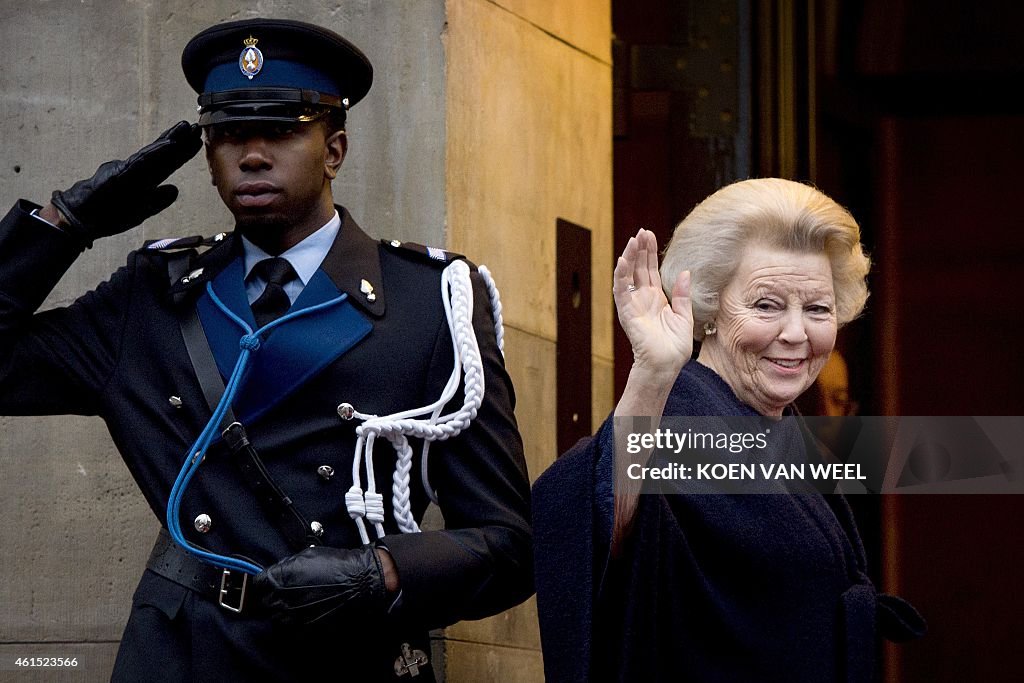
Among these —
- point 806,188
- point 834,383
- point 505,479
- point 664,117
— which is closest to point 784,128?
point 664,117

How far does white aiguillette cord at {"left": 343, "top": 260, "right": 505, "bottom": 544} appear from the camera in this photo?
3.39m

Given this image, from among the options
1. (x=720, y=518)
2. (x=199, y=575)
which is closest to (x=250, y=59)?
(x=199, y=575)

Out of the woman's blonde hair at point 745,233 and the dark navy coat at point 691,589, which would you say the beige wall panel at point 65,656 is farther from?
the woman's blonde hair at point 745,233

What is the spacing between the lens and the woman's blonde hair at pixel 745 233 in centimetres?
354

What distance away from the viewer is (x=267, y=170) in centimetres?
351

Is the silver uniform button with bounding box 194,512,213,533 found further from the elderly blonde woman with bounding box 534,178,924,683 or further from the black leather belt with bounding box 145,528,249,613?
the elderly blonde woman with bounding box 534,178,924,683

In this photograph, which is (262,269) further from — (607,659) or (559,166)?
(559,166)

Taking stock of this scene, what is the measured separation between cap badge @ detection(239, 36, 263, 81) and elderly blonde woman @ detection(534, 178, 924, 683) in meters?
0.90

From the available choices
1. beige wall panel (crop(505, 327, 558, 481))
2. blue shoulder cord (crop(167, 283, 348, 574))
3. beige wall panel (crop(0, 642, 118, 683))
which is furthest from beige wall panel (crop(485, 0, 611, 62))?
beige wall panel (crop(0, 642, 118, 683))

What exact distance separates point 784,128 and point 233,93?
2.46 m

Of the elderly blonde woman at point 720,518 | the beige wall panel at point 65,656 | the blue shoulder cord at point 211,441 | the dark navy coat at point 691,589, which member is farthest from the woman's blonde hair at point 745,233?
the beige wall panel at point 65,656

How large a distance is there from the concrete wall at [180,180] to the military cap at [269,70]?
651 mm

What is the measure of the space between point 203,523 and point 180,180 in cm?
135

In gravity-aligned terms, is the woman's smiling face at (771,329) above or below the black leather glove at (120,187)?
below
